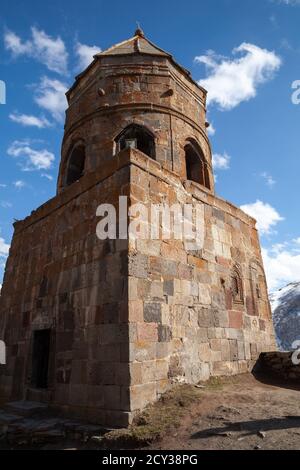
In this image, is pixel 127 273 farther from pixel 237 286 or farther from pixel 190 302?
pixel 237 286

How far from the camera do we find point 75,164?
29.1ft

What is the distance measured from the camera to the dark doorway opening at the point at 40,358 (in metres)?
6.82

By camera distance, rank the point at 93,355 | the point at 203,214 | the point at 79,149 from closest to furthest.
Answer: the point at 93,355, the point at 203,214, the point at 79,149

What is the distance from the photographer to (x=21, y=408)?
5.79m

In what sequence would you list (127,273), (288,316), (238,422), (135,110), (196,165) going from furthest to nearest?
(288,316)
(196,165)
(135,110)
(127,273)
(238,422)

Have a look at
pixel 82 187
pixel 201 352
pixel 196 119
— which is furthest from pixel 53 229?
pixel 196 119

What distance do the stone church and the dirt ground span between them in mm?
627

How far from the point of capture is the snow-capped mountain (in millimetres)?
29161

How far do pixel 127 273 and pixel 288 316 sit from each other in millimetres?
29334

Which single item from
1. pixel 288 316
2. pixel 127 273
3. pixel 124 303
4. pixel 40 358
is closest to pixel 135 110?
pixel 127 273

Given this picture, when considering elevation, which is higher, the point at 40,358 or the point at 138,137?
the point at 138,137

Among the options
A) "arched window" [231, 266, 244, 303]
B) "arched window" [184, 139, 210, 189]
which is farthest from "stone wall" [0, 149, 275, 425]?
"arched window" [184, 139, 210, 189]

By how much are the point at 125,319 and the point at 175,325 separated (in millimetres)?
1089

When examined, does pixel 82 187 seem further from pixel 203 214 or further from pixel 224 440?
pixel 224 440
